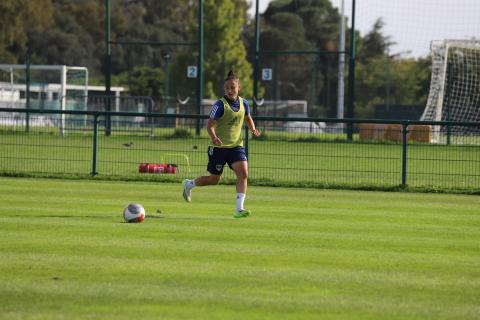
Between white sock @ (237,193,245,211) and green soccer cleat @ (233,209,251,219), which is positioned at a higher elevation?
white sock @ (237,193,245,211)

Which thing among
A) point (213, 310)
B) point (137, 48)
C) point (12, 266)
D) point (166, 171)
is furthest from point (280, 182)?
point (137, 48)

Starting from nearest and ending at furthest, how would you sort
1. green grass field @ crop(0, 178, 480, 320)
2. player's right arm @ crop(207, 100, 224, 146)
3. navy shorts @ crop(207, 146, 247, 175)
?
1. green grass field @ crop(0, 178, 480, 320)
2. player's right arm @ crop(207, 100, 224, 146)
3. navy shorts @ crop(207, 146, 247, 175)

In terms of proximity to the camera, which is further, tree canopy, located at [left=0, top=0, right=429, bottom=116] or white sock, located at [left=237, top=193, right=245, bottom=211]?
tree canopy, located at [left=0, top=0, right=429, bottom=116]

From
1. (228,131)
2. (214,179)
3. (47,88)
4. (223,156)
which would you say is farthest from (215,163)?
(47,88)

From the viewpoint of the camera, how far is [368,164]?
25.6 m

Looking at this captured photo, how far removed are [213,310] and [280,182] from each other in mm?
13296

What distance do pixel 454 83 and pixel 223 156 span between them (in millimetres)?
30356

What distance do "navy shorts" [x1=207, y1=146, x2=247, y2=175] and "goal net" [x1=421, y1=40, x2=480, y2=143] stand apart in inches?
1012

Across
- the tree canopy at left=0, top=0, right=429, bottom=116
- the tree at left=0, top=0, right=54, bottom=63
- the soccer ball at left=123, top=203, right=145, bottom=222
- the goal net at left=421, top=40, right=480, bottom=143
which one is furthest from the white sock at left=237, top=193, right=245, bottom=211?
the tree at left=0, top=0, right=54, bottom=63

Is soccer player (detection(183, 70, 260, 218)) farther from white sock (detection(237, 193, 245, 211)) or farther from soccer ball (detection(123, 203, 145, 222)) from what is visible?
soccer ball (detection(123, 203, 145, 222))

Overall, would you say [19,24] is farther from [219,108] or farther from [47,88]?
[219,108]

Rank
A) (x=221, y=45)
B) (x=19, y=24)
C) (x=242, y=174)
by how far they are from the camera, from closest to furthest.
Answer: (x=242, y=174)
(x=221, y=45)
(x=19, y=24)

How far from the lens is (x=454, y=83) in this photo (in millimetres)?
44812

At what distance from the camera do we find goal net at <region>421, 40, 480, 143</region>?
1636 inches
